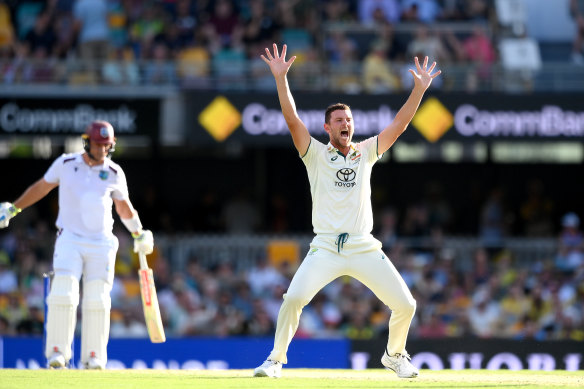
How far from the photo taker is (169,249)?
17672mm

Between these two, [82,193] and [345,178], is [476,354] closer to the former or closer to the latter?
[345,178]

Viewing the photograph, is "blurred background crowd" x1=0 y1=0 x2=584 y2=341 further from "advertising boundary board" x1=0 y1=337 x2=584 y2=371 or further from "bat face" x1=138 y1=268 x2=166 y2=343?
"bat face" x1=138 y1=268 x2=166 y2=343

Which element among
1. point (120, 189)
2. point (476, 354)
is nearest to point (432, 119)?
point (476, 354)

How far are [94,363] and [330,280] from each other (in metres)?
2.17

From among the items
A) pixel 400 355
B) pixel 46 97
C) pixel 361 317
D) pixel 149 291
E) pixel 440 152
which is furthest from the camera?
pixel 440 152

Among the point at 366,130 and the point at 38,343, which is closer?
the point at 38,343

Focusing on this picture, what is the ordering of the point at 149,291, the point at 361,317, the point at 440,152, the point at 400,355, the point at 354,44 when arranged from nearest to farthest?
the point at 400,355, the point at 149,291, the point at 361,317, the point at 354,44, the point at 440,152

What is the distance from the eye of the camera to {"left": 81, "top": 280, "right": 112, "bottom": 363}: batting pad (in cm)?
988

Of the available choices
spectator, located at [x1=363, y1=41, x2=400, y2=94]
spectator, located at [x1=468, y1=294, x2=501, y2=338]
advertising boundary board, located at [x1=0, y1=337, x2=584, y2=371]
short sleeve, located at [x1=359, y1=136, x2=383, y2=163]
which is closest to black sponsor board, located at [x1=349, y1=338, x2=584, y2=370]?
advertising boundary board, located at [x1=0, y1=337, x2=584, y2=371]

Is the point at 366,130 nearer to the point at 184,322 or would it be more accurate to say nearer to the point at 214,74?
the point at 214,74

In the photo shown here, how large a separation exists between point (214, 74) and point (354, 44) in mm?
2218

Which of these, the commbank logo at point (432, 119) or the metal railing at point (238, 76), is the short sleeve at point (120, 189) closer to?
the metal railing at point (238, 76)

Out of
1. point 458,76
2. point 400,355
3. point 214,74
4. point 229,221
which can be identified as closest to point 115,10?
point 214,74

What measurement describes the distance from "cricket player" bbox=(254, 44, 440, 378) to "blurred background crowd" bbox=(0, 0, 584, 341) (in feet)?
23.3
